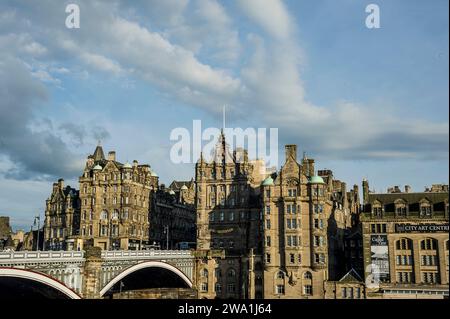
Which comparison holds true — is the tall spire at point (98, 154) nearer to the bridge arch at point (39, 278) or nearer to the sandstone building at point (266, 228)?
the sandstone building at point (266, 228)

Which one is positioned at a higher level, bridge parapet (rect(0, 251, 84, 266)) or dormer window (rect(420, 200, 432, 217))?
dormer window (rect(420, 200, 432, 217))

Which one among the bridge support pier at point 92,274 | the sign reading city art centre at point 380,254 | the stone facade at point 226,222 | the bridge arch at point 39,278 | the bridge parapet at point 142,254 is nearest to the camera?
the bridge arch at point 39,278

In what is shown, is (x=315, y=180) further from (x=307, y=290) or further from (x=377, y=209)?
(x=307, y=290)

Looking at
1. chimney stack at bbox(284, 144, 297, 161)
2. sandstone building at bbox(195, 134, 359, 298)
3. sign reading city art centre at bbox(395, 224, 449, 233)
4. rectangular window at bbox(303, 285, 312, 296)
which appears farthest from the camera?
chimney stack at bbox(284, 144, 297, 161)

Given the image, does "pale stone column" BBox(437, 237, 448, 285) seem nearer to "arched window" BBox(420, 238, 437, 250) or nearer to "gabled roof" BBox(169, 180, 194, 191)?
"arched window" BBox(420, 238, 437, 250)

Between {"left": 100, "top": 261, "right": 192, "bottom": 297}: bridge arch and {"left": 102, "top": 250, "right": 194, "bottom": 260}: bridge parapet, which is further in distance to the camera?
{"left": 102, "top": 250, "right": 194, "bottom": 260}: bridge parapet

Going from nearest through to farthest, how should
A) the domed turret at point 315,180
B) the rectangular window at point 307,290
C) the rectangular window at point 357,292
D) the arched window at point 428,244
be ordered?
1. the arched window at point 428,244
2. the rectangular window at point 357,292
3. the rectangular window at point 307,290
4. the domed turret at point 315,180

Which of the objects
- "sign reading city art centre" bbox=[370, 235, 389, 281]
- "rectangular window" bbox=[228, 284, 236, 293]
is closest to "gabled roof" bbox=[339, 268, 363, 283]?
"sign reading city art centre" bbox=[370, 235, 389, 281]

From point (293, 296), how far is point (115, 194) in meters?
50.9

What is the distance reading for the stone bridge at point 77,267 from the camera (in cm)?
6388

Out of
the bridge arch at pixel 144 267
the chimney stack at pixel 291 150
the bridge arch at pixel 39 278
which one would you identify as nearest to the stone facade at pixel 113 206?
the bridge arch at pixel 144 267

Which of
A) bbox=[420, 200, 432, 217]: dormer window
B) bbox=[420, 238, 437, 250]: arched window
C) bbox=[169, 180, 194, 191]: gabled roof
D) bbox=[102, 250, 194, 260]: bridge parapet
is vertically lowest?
bbox=[102, 250, 194, 260]: bridge parapet

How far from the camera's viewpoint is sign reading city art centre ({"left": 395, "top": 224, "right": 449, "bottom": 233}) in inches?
4043

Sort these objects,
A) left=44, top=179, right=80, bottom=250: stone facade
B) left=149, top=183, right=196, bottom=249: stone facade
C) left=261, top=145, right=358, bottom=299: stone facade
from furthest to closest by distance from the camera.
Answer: left=149, top=183, right=196, bottom=249: stone facade
left=44, top=179, right=80, bottom=250: stone facade
left=261, top=145, right=358, bottom=299: stone facade
